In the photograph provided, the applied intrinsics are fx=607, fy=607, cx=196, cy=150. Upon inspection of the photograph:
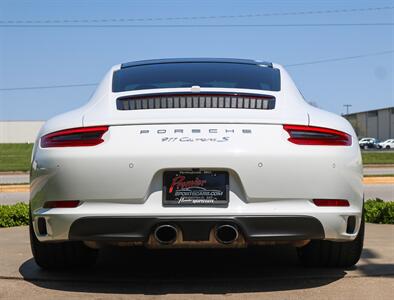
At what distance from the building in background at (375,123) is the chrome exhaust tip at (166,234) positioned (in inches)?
3707

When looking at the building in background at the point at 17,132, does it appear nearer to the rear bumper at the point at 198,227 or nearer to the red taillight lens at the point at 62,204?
the red taillight lens at the point at 62,204

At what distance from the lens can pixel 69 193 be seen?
3.50 m

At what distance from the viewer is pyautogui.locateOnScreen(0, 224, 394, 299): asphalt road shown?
3.63 metres

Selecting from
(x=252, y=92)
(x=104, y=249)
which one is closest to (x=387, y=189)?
(x=104, y=249)

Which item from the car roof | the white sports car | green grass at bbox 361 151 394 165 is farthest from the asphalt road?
green grass at bbox 361 151 394 165

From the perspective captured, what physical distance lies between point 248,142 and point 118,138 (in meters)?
0.75

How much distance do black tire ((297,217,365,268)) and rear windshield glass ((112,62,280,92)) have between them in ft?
3.72

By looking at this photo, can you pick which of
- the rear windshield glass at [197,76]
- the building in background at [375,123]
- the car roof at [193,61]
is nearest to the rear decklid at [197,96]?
the rear windshield glass at [197,76]

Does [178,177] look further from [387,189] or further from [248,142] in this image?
[387,189]

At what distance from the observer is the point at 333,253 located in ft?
13.7

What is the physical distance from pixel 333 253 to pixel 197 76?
156 cm

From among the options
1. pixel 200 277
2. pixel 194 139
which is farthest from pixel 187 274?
pixel 194 139

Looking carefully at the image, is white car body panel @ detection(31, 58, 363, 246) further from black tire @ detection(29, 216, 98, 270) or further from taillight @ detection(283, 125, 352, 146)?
black tire @ detection(29, 216, 98, 270)

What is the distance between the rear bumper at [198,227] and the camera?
11.1ft
